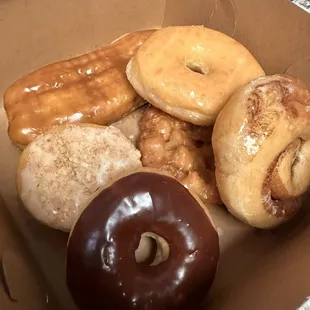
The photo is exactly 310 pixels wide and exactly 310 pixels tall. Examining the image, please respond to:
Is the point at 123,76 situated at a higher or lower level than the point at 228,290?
higher

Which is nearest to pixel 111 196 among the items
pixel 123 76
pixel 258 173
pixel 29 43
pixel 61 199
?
pixel 61 199

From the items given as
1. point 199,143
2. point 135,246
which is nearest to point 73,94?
point 199,143

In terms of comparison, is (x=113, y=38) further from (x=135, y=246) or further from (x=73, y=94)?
(x=135, y=246)

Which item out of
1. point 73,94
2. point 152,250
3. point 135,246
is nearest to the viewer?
point 135,246

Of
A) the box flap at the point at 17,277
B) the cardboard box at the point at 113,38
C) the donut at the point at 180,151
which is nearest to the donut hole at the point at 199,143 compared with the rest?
the donut at the point at 180,151

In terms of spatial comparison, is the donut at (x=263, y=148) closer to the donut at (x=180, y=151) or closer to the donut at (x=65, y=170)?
the donut at (x=180, y=151)

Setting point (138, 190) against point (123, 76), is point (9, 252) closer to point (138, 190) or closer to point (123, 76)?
point (138, 190)

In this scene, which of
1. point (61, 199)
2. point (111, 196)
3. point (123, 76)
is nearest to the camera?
point (111, 196)

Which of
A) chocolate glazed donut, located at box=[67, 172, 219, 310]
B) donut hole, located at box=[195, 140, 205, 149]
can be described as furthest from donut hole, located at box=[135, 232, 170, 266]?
donut hole, located at box=[195, 140, 205, 149]
